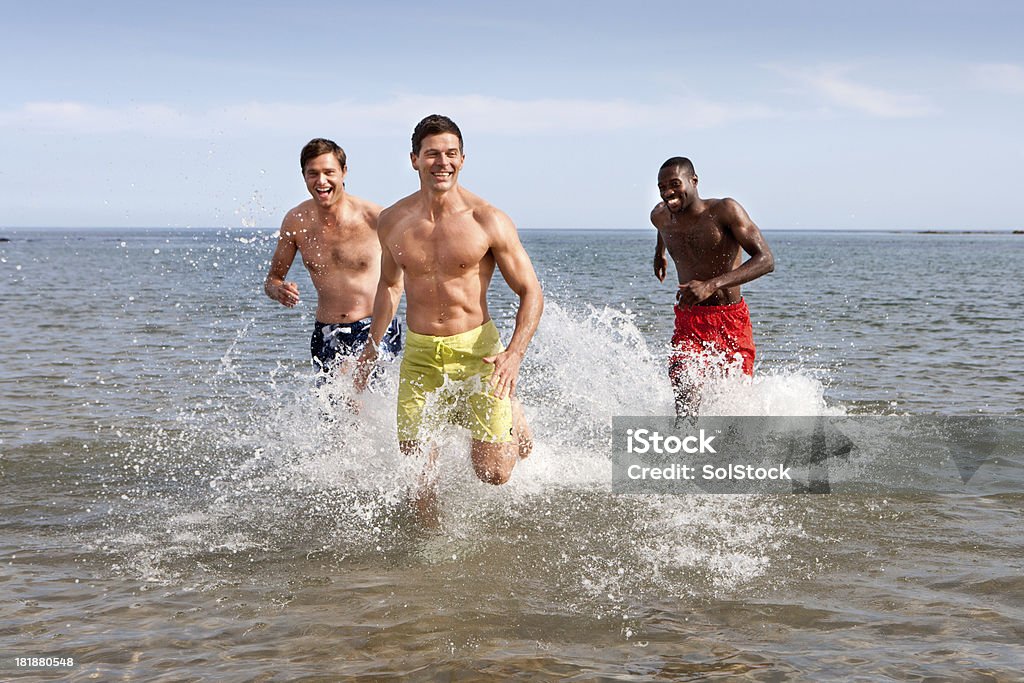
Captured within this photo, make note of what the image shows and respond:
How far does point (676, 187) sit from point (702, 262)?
570 millimetres

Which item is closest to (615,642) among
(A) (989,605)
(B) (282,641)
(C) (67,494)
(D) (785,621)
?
(D) (785,621)

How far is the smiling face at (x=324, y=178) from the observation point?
6.12 m

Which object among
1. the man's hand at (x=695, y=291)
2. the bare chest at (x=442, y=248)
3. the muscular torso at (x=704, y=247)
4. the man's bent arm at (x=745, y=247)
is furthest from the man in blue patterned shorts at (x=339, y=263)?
the man's bent arm at (x=745, y=247)

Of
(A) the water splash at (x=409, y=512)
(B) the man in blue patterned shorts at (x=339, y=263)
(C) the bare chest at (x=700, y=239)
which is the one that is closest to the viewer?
(A) the water splash at (x=409, y=512)

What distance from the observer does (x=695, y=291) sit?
20.1 feet

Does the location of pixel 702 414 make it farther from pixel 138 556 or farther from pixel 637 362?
pixel 138 556

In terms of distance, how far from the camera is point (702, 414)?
7113mm

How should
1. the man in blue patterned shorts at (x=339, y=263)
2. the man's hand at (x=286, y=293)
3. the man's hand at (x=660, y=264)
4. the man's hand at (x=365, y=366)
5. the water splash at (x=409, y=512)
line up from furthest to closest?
the man's hand at (x=660, y=264) < the man in blue patterned shorts at (x=339, y=263) < the man's hand at (x=286, y=293) < the man's hand at (x=365, y=366) < the water splash at (x=409, y=512)

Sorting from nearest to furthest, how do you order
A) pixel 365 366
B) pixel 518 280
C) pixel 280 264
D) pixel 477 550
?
1. pixel 518 280
2. pixel 477 550
3. pixel 365 366
4. pixel 280 264

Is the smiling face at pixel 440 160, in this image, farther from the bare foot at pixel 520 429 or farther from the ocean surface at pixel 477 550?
the ocean surface at pixel 477 550

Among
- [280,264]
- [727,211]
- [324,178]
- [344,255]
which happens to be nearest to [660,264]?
[727,211]

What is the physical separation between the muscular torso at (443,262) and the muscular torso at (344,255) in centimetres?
141

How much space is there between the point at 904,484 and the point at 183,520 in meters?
4.68

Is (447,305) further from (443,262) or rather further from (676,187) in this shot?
(676,187)
